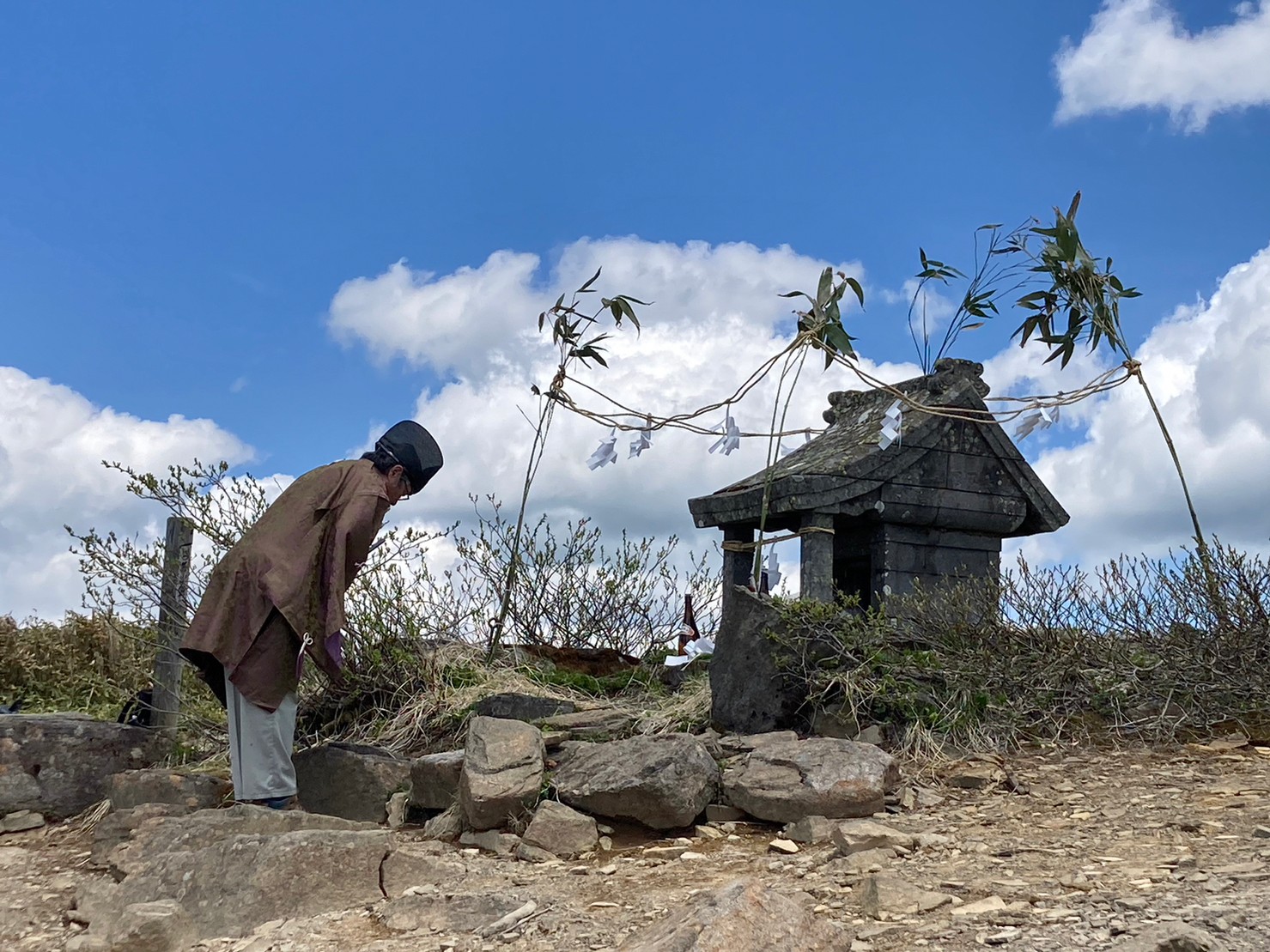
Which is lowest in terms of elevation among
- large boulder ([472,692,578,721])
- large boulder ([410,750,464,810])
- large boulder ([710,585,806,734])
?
large boulder ([410,750,464,810])

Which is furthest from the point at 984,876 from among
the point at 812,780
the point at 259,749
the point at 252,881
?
the point at 259,749

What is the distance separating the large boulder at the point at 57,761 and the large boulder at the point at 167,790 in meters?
0.66

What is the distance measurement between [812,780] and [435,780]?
6.60 ft

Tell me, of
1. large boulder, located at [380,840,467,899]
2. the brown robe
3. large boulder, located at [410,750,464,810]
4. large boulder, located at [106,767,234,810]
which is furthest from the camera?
large boulder, located at [106,767,234,810]

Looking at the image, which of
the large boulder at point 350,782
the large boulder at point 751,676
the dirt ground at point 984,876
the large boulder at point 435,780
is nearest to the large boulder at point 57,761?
the dirt ground at point 984,876

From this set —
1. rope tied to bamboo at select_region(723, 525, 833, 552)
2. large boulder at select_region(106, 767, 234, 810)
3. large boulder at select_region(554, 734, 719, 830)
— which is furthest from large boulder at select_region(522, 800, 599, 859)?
rope tied to bamboo at select_region(723, 525, 833, 552)

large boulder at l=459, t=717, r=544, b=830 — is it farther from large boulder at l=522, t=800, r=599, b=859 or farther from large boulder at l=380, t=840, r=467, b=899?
large boulder at l=380, t=840, r=467, b=899

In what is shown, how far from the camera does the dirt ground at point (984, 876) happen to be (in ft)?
11.7

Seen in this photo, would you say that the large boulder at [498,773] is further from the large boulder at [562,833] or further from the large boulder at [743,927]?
the large boulder at [743,927]

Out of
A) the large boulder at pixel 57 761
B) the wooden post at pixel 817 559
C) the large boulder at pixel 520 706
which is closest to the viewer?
the large boulder at pixel 57 761

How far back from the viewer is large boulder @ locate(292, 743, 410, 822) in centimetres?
623

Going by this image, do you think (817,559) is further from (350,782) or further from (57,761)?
(57,761)

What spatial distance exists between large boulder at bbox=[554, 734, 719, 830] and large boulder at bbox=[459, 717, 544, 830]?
0.16m

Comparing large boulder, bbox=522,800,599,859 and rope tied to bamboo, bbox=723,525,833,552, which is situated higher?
rope tied to bamboo, bbox=723,525,833,552
